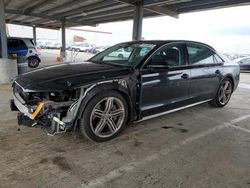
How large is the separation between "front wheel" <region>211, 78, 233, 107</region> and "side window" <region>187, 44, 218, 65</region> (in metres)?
0.60

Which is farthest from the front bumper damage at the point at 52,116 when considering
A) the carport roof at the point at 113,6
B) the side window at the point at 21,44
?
the side window at the point at 21,44

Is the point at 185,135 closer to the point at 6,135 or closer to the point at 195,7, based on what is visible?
the point at 6,135

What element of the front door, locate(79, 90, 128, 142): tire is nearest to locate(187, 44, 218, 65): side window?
the front door

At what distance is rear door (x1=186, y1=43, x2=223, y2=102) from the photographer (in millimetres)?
3904

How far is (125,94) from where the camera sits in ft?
9.80

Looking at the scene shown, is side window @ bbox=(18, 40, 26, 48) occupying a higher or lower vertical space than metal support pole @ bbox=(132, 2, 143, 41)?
lower

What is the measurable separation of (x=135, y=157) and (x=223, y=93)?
10.5ft

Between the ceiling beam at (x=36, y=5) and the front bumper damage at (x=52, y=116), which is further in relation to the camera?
the ceiling beam at (x=36, y=5)

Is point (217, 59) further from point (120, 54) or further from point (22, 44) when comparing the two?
point (22, 44)

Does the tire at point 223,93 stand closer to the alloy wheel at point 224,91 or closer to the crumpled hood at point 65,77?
the alloy wheel at point 224,91

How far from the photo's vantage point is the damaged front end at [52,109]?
2.50 metres

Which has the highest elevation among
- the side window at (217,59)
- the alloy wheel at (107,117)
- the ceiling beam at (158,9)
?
the ceiling beam at (158,9)

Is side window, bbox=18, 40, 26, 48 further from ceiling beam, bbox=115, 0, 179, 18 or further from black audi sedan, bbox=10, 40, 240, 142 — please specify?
black audi sedan, bbox=10, 40, 240, 142

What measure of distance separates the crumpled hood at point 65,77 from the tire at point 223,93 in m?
2.67
